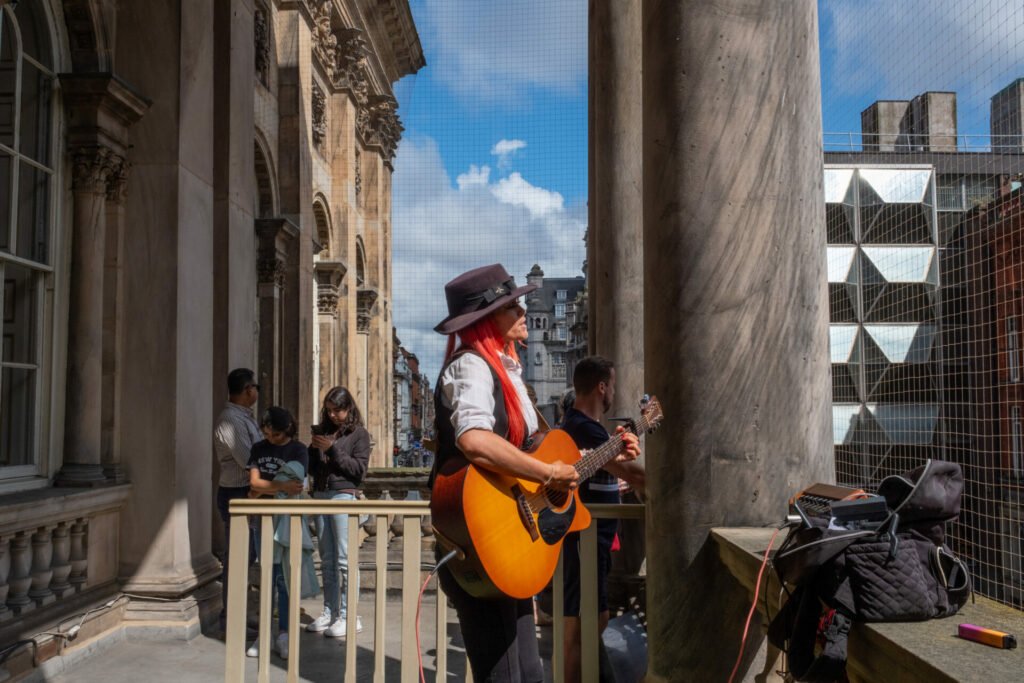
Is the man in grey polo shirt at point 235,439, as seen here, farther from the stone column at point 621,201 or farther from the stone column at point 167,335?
the stone column at point 621,201

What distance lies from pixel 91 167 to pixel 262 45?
29.1 ft

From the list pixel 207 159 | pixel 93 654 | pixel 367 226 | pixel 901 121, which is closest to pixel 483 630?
pixel 93 654

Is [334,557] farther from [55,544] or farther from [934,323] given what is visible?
[934,323]

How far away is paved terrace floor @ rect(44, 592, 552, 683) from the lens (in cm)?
586

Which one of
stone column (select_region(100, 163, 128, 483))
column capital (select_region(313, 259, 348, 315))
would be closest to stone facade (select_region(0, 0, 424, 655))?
stone column (select_region(100, 163, 128, 483))

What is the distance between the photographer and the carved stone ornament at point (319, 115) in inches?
731

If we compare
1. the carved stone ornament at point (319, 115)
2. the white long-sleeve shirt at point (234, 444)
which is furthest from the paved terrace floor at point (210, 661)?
the carved stone ornament at point (319, 115)

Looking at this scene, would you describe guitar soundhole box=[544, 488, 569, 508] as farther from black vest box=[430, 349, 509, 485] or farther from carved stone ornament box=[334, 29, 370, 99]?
carved stone ornament box=[334, 29, 370, 99]

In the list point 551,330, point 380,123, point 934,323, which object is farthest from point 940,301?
point 551,330

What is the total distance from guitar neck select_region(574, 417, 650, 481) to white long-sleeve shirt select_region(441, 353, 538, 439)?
44cm

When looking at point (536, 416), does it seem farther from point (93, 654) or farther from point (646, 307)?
point (93, 654)

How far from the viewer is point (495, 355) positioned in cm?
328

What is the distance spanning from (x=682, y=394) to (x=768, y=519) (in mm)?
491

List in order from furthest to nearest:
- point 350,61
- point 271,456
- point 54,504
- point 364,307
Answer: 1. point 364,307
2. point 350,61
3. point 271,456
4. point 54,504
